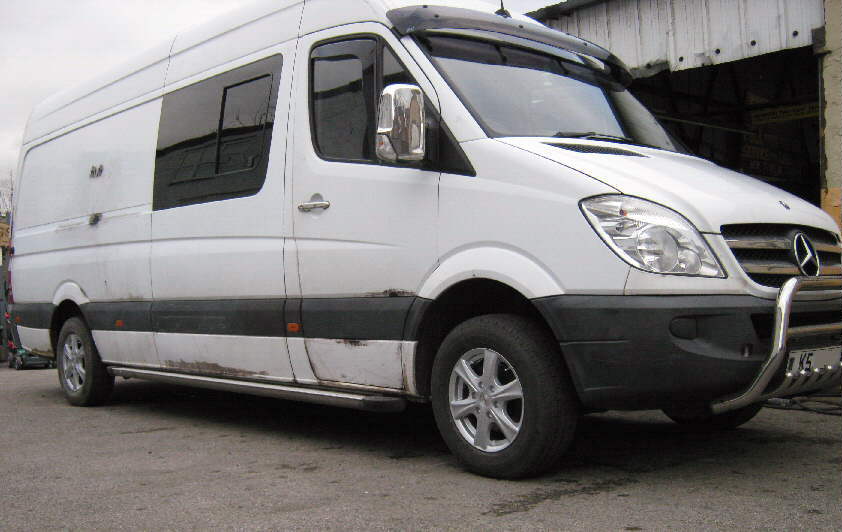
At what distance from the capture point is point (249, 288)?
5.34 m

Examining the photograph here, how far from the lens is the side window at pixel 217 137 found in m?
5.43

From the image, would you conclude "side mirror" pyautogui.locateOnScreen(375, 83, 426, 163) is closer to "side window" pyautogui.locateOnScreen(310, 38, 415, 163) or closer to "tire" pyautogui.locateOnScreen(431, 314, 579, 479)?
"side window" pyautogui.locateOnScreen(310, 38, 415, 163)

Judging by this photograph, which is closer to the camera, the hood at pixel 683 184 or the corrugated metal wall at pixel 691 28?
the hood at pixel 683 184

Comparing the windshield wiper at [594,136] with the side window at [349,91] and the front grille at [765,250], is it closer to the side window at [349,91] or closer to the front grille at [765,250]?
the side window at [349,91]

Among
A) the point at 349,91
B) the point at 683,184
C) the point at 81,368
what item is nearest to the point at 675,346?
the point at 683,184

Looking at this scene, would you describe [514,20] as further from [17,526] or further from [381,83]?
[17,526]

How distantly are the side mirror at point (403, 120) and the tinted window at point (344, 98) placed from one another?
0.45 metres

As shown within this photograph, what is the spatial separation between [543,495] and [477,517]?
0.43 m

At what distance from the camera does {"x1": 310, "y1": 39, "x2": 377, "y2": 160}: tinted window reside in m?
4.77

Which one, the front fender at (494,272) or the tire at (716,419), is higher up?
the front fender at (494,272)

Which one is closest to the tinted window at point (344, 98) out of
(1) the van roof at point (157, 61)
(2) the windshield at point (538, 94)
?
(1) the van roof at point (157, 61)

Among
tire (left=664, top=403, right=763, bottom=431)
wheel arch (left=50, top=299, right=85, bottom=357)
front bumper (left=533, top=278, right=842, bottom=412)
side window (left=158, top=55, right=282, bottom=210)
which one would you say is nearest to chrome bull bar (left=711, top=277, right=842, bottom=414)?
front bumper (left=533, top=278, right=842, bottom=412)

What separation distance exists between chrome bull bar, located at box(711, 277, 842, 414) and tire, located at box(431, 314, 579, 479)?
2.19ft

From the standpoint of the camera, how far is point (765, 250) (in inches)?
154
